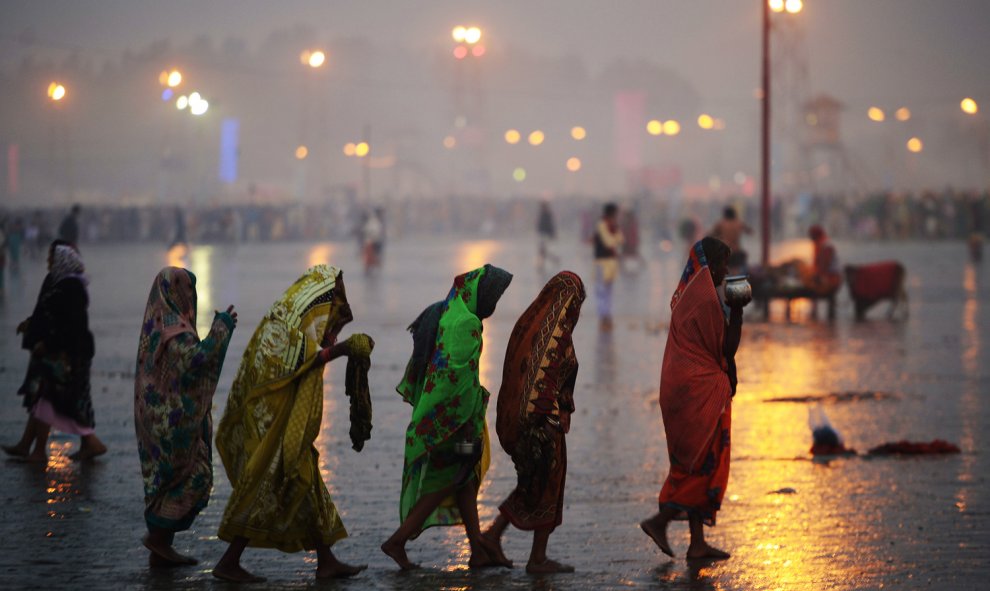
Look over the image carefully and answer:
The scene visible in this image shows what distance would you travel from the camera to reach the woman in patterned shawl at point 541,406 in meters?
5.68

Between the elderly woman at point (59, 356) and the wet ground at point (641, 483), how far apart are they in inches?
9.0

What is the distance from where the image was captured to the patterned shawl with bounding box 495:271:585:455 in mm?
5680

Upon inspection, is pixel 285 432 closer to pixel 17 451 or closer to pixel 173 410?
pixel 173 410

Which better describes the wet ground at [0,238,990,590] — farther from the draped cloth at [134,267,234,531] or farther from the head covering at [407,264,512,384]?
the head covering at [407,264,512,384]

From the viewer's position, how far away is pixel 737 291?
582 centimetres

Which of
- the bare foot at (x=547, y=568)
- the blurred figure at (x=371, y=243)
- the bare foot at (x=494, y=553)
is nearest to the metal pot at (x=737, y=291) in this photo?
the bare foot at (x=547, y=568)

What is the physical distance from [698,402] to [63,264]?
3945mm

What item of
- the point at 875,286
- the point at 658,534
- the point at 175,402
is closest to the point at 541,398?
the point at 658,534

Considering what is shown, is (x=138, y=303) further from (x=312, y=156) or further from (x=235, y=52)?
(x=235, y=52)

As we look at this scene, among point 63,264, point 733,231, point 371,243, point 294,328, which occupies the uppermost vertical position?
point 371,243

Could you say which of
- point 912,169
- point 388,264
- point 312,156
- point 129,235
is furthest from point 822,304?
point 912,169

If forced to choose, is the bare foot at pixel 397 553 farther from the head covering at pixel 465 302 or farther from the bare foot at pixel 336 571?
the head covering at pixel 465 302

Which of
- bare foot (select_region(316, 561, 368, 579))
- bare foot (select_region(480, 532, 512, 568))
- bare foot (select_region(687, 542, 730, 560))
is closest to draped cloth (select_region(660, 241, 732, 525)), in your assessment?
bare foot (select_region(687, 542, 730, 560))

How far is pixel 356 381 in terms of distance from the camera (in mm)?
5598
